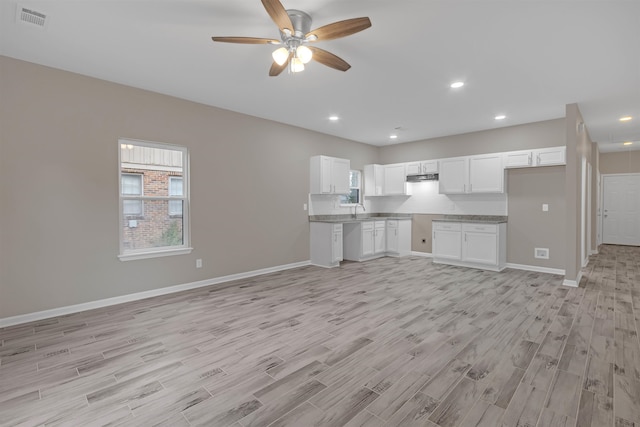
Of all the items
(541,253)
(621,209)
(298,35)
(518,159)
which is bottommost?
(541,253)

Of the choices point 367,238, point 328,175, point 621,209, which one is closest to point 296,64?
point 328,175

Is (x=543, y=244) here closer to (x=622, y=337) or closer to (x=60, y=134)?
(x=622, y=337)

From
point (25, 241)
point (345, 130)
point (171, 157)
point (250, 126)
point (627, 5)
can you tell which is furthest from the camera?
point (345, 130)

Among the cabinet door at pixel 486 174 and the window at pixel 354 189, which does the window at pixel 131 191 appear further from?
the cabinet door at pixel 486 174

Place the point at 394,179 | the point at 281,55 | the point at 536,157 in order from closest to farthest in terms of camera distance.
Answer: the point at 281,55
the point at 536,157
the point at 394,179

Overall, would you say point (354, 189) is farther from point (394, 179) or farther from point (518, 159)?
point (518, 159)

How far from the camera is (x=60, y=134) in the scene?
356 cm

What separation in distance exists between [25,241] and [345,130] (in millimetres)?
5377

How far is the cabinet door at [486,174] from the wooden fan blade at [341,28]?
4901 mm

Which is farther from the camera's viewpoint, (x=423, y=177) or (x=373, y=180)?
(x=373, y=180)

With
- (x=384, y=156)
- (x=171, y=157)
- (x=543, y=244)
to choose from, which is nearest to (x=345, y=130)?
(x=384, y=156)

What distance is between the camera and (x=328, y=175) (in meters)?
6.47

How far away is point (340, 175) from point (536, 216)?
389cm

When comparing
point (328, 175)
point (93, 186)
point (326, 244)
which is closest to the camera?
point (93, 186)
